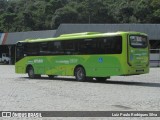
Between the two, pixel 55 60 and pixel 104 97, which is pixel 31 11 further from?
pixel 104 97

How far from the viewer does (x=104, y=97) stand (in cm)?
1540

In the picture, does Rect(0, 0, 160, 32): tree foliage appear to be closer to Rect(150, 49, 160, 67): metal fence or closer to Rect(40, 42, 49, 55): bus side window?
Rect(150, 49, 160, 67): metal fence

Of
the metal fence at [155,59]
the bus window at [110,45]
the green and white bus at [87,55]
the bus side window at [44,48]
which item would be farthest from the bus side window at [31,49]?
the metal fence at [155,59]

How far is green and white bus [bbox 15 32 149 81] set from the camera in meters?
22.2

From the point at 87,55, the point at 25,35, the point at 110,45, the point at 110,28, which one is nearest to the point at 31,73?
the point at 87,55

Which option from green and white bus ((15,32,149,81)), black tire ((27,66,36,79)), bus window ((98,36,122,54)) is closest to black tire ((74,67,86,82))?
green and white bus ((15,32,149,81))

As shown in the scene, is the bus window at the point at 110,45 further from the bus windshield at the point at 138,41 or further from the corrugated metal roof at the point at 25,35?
the corrugated metal roof at the point at 25,35

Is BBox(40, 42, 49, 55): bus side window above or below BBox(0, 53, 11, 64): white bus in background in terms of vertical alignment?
above

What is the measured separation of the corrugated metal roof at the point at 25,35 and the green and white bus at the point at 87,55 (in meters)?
25.4

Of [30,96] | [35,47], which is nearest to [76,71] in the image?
[35,47]

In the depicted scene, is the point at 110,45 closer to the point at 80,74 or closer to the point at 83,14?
the point at 80,74

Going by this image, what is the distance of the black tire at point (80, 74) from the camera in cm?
2508

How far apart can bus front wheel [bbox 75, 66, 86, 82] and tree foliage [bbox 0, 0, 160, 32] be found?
200ft

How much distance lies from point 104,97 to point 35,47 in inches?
585
